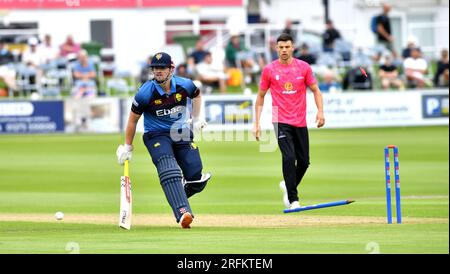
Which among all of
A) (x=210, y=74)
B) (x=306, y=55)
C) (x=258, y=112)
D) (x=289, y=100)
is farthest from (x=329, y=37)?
(x=289, y=100)

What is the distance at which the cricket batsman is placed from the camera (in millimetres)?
12984

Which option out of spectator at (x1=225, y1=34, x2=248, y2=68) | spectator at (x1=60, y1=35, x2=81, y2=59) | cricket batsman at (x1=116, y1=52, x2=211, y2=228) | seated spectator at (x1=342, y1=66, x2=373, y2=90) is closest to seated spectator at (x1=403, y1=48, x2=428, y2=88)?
seated spectator at (x1=342, y1=66, x2=373, y2=90)

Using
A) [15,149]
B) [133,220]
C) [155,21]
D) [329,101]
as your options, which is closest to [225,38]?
[155,21]

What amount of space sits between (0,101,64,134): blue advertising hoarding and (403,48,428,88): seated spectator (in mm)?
9498

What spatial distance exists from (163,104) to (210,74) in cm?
1931

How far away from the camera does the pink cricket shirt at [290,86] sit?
14.5 meters

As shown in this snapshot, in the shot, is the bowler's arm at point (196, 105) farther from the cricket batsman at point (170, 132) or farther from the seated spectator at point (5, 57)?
the seated spectator at point (5, 57)

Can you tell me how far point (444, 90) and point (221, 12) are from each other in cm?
1117

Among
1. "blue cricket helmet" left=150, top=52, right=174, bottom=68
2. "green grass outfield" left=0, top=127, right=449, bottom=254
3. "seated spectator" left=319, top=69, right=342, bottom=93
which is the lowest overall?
"green grass outfield" left=0, top=127, right=449, bottom=254

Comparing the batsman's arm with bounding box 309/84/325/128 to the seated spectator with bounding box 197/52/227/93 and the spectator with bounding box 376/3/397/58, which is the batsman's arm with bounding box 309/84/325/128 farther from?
the spectator with bounding box 376/3/397/58

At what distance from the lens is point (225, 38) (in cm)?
3750

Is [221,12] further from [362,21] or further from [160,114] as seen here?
[160,114]

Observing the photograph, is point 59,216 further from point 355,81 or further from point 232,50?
point 232,50

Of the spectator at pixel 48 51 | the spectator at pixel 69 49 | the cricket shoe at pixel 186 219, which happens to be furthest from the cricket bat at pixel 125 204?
the spectator at pixel 69 49
